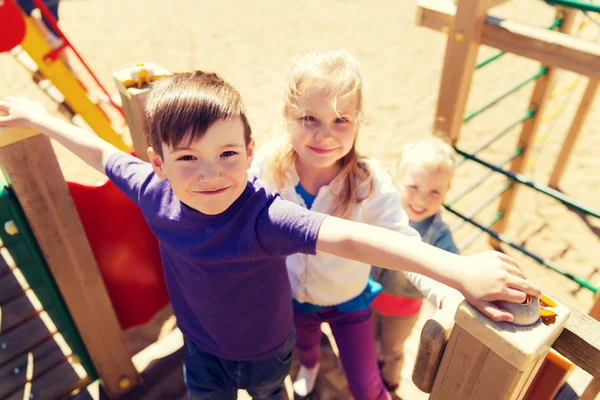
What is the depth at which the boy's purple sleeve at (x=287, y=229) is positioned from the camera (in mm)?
1188

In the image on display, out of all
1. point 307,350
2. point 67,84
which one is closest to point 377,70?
point 67,84

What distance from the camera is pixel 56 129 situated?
160 cm

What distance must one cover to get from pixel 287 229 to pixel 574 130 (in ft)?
12.7

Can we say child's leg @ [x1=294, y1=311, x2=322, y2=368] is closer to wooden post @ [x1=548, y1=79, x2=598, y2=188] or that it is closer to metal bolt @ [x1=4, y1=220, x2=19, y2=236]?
metal bolt @ [x1=4, y1=220, x2=19, y2=236]

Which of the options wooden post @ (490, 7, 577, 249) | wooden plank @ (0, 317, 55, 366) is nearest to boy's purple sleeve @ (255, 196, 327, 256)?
wooden plank @ (0, 317, 55, 366)

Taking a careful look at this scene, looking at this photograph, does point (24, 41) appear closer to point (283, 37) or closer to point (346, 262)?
point (346, 262)

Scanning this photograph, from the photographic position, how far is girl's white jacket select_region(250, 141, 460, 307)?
1696mm

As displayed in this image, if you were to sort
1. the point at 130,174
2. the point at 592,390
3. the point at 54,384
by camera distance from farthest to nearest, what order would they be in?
1. the point at 54,384
2. the point at 592,390
3. the point at 130,174

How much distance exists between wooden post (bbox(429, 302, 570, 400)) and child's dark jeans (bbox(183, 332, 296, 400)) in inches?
30.5

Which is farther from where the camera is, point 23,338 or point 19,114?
point 23,338

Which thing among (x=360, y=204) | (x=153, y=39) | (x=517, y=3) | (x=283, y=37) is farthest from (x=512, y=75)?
(x=360, y=204)

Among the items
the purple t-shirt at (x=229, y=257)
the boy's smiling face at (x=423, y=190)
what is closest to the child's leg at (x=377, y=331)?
the boy's smiling face at (x=423, y=190)

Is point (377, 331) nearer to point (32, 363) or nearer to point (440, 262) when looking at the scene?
point (440, 262)

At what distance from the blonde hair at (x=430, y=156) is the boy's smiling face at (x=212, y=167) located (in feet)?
3.50
